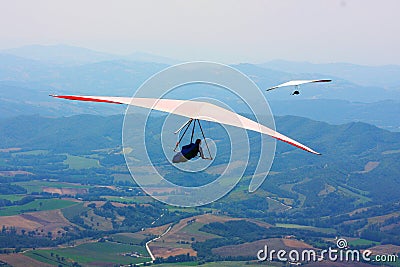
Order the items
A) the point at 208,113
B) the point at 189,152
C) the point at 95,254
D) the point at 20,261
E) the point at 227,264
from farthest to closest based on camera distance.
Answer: the point at 95,254 → the point at 227,264 → the point at 20,261 → the point at 189,152 → the point at 208,113

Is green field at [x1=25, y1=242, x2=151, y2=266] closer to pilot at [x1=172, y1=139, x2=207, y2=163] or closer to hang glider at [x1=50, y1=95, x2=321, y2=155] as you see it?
pilot at [x1=172, y1=139, x2=207, y2=163]

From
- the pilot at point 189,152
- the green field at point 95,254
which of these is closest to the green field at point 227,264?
the green field at point 95,254

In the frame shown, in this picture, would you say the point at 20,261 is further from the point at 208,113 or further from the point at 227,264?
the point at 208,113

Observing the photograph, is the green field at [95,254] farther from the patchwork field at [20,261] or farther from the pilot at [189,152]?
the pilot at [189,152]

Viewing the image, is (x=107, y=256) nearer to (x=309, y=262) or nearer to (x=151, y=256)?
(x=151, y=256)

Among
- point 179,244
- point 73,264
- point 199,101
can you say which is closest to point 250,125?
point 199,101

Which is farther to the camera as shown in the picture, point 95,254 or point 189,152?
point 95,254

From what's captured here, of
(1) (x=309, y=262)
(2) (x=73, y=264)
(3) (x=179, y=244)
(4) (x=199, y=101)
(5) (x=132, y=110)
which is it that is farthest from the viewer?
(3) (x=179, y=244)

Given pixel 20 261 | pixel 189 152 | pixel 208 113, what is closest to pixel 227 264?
pixel 20 261

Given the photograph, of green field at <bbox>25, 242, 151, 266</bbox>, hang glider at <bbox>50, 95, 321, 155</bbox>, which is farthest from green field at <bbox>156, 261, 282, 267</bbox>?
hang glider at <bbox>50, 95, 321, 155</bbox>
